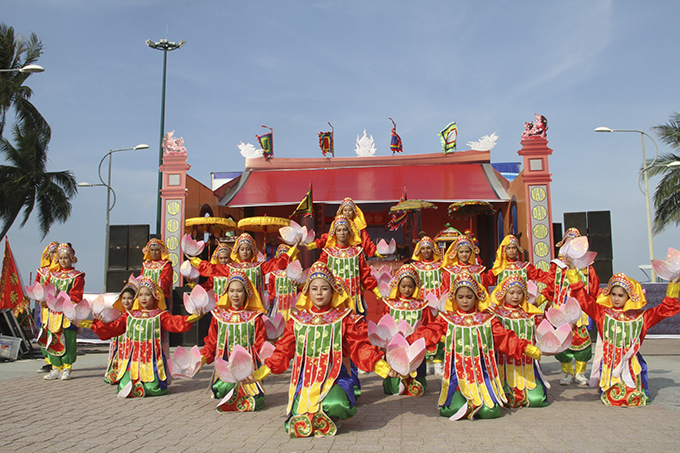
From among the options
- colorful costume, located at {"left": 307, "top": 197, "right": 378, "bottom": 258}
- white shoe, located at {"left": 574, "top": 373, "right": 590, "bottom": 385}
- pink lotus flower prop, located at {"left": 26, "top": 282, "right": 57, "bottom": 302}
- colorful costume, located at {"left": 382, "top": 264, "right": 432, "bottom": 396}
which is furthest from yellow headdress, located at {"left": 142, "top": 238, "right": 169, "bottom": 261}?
white shoe, located at {"left": 574, "top": 373, "right": 590, "bottom": 385}

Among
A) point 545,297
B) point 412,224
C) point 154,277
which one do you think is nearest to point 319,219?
point 412,224

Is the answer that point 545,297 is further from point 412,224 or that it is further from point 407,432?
point 412,224

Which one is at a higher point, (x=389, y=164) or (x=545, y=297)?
(x=389, y=164)

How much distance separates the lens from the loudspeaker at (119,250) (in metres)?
11.8

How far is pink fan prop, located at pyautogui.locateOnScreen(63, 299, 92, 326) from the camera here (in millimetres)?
6191

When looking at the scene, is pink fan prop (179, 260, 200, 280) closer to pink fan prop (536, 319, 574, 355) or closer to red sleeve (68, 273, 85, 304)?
red sleeve (68, 273, 85, 304)

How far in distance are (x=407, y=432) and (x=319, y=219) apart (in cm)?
1125

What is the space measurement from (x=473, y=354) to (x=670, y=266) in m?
2.17

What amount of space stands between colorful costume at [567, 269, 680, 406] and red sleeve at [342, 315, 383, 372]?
2.57m

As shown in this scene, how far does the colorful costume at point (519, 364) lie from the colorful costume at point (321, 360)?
1.68m

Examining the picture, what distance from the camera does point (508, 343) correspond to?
14.9 feet

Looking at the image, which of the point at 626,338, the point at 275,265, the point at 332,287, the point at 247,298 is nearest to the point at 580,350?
the point at 626,338

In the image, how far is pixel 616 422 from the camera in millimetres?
4262

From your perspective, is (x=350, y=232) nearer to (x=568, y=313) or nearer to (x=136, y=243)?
(x=568, y=313)
